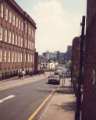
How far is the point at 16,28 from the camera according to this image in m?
88.6

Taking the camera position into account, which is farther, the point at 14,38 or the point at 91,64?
the point at 14,38

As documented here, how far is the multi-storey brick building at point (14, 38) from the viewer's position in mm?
74875

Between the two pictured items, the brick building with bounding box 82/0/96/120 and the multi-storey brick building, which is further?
the multi-storey brick building

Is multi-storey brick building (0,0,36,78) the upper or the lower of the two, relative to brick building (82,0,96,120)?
upper

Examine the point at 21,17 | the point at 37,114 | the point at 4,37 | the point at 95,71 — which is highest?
the point at 21,17

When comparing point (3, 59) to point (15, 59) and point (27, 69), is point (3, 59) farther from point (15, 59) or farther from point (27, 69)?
point (27, 69)

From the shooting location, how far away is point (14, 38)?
86.7 metres

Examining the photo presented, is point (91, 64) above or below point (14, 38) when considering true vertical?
below

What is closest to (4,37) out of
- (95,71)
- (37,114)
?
(37,114)

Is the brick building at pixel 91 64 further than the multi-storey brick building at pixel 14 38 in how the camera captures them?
No

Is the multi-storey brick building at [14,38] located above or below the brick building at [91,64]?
above

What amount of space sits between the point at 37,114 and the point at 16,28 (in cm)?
6492

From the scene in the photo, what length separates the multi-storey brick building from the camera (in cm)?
7488

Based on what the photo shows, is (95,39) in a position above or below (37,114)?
above
